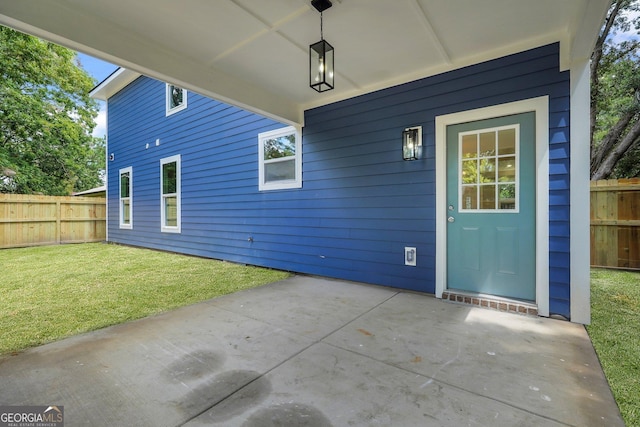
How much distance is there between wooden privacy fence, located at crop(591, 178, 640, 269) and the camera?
463 cm

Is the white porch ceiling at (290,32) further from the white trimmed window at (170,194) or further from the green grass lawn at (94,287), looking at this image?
the white trimmed window at (170,194)

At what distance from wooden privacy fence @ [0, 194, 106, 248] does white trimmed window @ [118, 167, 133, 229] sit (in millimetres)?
1497

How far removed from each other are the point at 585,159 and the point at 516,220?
0.76 metres

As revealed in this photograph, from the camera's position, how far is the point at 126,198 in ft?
28.2

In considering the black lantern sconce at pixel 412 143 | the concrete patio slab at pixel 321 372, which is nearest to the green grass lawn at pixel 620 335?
the concrete patio slab at pixel 321 372

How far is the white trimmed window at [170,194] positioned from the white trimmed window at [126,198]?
1.82 m

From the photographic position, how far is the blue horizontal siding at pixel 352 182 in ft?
9.18

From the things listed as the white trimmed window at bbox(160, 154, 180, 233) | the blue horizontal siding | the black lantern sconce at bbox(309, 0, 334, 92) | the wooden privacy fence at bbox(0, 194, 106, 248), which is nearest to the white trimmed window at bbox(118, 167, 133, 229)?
the wooden privacy fence at bbox(0, 194, 106, 248)

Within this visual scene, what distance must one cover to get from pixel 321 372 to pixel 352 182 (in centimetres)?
271

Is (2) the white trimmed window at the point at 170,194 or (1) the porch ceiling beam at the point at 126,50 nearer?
(1) the porch ceiling beam at the point at 126,50

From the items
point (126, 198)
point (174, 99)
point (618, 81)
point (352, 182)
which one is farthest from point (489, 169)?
point (126, 198)

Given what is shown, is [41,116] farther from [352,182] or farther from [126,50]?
[352,182]

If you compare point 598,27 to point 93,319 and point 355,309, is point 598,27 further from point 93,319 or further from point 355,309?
point 93,319

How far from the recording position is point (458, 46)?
2.90 metres
